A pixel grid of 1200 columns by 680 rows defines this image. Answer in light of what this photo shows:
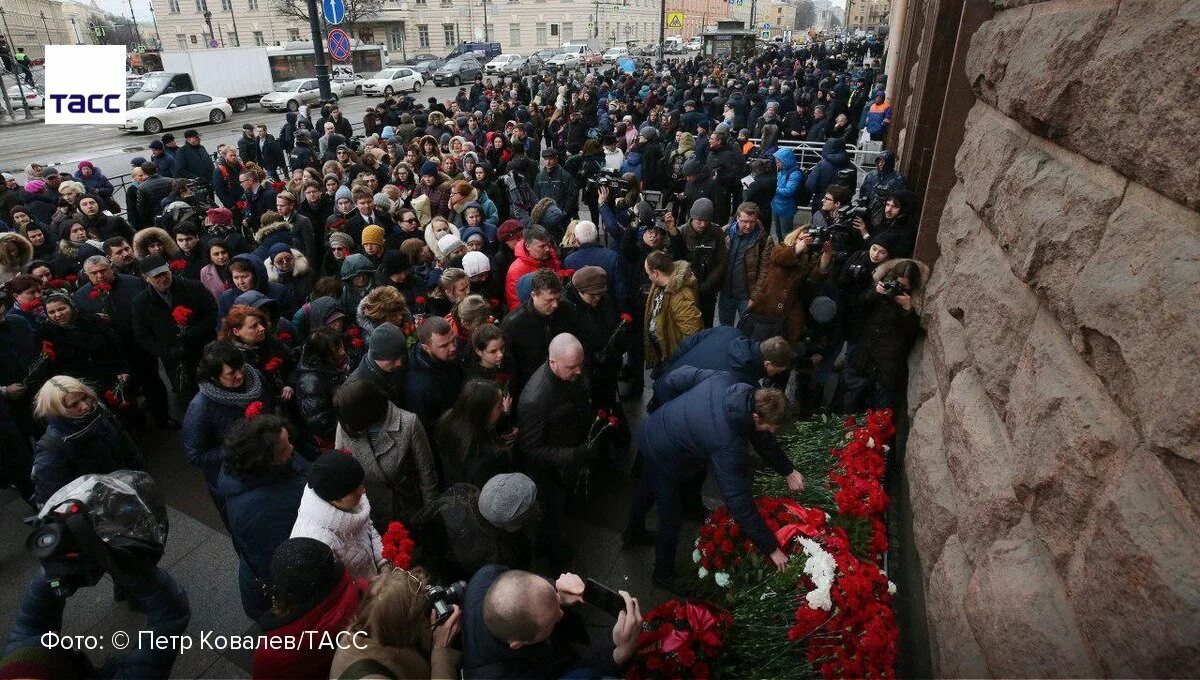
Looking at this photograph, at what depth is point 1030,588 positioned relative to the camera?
5.81 feet

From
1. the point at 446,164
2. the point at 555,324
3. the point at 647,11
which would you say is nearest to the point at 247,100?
the point at 446,164

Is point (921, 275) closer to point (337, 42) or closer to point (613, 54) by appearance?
point (337, 42)

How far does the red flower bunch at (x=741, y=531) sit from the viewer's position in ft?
10.5

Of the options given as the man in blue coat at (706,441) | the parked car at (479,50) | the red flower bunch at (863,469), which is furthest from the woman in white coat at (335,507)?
the parked car at (479,50)

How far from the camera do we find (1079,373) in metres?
1.71

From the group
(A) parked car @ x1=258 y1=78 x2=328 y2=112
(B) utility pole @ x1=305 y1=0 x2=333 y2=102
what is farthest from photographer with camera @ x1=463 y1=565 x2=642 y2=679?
(A) parked car @ x1=258 y1=78 x2=328 y2=112

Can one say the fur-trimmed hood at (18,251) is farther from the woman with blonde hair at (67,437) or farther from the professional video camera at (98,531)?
the professional video camera at (98,531)

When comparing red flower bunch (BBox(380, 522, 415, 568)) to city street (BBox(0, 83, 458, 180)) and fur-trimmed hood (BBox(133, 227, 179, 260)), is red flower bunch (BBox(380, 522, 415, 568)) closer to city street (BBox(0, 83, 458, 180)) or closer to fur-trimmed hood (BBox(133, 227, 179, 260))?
fur-trimmed hood (BBox(133, 227, 179, 260))

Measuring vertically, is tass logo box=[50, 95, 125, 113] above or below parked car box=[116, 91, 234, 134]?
above

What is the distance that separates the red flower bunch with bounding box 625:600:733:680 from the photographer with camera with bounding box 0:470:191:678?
6.33ft

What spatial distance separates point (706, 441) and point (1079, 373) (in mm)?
1701

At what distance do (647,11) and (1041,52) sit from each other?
271 ft

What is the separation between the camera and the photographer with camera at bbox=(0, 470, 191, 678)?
2342 millimetres

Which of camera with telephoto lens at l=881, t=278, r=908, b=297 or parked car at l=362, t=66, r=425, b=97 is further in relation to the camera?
parked car at l=362, t=66, r=425, b=97
